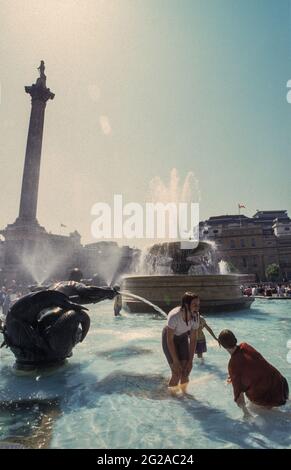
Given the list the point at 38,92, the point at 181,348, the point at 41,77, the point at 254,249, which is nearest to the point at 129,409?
the point at 181,348

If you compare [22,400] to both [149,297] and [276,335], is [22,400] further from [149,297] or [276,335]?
[149,297]

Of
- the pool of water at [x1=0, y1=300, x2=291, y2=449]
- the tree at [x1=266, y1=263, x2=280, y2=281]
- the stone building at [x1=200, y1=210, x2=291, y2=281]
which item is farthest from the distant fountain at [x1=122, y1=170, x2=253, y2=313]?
the stone building at [x1=200, y1=210, x2=291, y2=281]

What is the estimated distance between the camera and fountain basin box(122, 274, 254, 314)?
12.1 metres

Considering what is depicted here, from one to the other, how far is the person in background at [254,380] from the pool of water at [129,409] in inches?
6.4

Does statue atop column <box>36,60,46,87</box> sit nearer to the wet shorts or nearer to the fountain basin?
the fountain basin

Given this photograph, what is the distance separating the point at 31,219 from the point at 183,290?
142 feet

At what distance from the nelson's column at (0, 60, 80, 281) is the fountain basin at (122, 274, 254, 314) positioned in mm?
37411

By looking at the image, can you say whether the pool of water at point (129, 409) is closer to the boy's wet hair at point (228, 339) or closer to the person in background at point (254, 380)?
the person in background at point (254, 380)

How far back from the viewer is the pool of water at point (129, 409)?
2719 millimetres

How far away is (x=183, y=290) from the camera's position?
1205cm

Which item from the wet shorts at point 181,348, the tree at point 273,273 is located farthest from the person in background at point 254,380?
the tree at point 273,273

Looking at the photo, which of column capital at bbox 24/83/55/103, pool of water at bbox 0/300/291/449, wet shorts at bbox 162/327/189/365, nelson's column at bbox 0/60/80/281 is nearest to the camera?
pool of water at bbox 0/300/291/449
